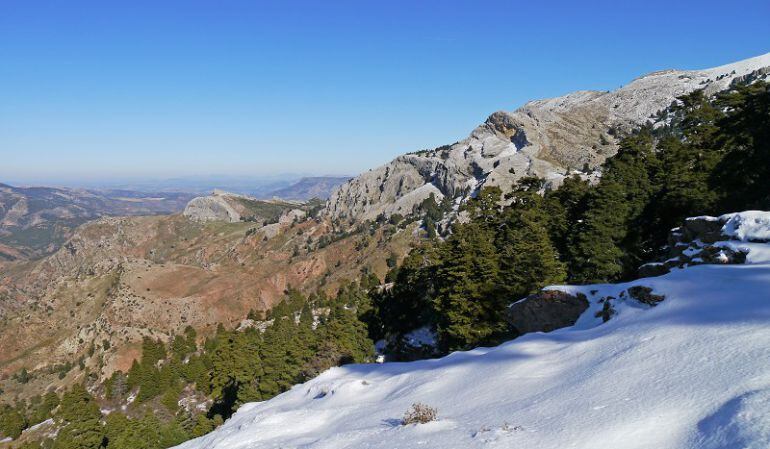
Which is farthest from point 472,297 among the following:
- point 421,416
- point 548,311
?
point 421,416

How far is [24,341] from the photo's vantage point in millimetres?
122875

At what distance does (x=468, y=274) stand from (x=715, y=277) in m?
21.7

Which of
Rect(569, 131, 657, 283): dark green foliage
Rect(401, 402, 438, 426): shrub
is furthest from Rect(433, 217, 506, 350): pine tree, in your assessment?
Rect(401, 402, 438, 426): shrub

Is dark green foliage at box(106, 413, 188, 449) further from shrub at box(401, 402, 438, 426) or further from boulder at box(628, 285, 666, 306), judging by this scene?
boulder at box(628, 285, 666, 306)

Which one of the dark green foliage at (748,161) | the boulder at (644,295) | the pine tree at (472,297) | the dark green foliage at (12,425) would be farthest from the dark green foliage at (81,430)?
the dark green foliage at (748,161)

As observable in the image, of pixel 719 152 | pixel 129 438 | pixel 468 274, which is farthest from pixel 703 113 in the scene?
pixel 129 438

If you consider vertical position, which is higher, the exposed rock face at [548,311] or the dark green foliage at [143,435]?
the exposed rock face at [548,311]

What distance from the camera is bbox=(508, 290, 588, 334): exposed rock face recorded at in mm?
25734

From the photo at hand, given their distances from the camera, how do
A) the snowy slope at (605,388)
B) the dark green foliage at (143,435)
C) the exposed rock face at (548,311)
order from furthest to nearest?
the dark green foliage at (143,435)
the exposed rock face at (548,311)
the snowy slope at (605,388)

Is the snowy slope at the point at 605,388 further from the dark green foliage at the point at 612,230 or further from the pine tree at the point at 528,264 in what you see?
the dark green foliage at the point at 612,230

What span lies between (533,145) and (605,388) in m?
133

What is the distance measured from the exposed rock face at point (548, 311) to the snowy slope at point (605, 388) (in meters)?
1.87

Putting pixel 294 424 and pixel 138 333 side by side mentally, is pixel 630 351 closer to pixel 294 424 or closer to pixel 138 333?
pixel 294 424

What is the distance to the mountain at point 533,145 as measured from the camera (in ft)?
426
